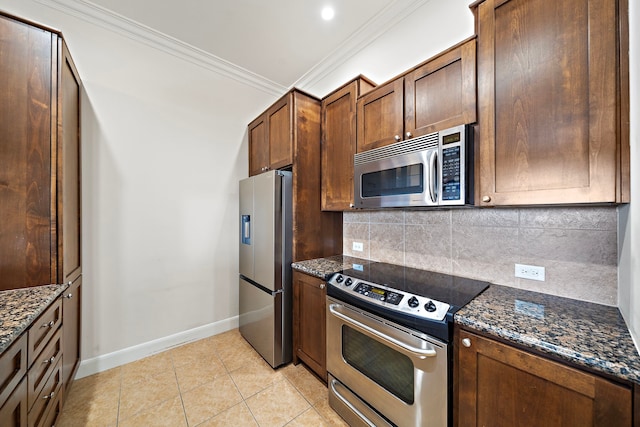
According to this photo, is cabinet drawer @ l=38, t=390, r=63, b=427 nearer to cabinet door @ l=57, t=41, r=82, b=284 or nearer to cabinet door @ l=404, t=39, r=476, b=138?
cabinet door @ l=57, t=41, r=82, b=284

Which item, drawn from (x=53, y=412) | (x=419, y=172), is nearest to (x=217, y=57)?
(x=419, y=172)

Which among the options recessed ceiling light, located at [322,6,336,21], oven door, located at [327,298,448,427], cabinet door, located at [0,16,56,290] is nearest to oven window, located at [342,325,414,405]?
oven door, located at [327,298,448,427]

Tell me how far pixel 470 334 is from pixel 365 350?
63 centimetres

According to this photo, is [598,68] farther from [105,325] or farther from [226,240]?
[105,325]

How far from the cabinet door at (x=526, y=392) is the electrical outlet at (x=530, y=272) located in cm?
69

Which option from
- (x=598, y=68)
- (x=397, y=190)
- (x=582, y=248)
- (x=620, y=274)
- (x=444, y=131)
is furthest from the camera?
(x=397, y=190)

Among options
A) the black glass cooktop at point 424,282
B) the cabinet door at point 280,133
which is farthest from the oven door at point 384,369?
the cabinet door at point 280,133

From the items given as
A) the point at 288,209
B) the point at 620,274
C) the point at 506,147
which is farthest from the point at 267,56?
the point at 620,274

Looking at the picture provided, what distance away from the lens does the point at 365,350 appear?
148 centimetres

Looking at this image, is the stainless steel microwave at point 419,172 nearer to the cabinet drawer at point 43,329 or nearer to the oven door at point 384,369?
the oven door at point 384,369

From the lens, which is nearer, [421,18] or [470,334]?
[470,334]

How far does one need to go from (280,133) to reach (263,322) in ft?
5.82

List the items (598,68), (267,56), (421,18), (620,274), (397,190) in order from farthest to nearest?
(267,56), (421,18), (397,190), (620,274), (598,68)

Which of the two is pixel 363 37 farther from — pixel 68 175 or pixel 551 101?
pixel 68 175
